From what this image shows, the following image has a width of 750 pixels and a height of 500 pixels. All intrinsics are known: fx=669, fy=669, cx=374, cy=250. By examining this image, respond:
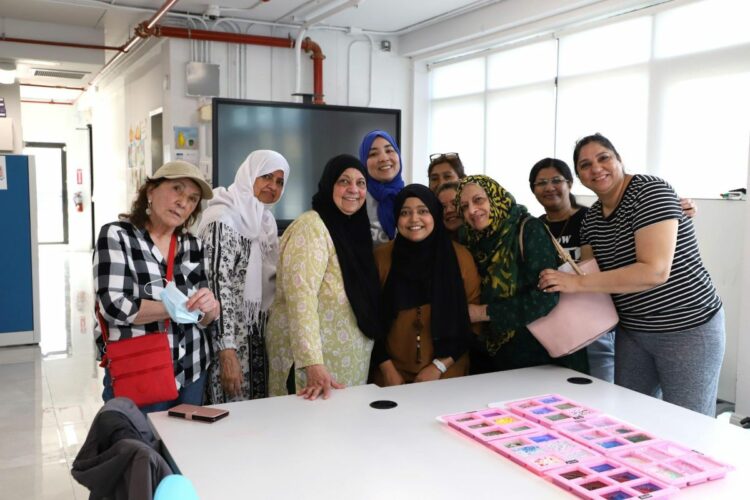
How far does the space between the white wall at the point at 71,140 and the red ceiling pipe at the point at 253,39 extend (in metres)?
8.59

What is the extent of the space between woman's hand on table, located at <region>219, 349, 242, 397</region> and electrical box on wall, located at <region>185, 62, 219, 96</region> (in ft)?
13.4

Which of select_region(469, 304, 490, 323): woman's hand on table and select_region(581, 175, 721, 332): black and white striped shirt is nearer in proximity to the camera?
select_region(581, 175, 721, 332): black and white striped shirt

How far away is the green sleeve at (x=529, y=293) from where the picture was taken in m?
2.36

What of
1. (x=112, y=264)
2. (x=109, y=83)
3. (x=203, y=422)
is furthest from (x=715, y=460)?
(x=109, y=83)

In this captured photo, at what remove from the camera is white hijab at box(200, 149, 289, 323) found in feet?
8.84

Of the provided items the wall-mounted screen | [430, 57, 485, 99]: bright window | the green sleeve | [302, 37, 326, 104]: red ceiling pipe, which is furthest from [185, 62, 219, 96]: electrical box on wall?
the green sleeve

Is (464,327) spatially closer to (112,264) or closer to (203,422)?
(203,422)

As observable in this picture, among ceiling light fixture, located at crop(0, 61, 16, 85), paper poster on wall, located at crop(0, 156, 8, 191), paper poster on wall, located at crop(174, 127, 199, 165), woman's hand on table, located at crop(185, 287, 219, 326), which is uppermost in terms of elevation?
ceiling light fixture, located at crop(0, 61, 16, 85)

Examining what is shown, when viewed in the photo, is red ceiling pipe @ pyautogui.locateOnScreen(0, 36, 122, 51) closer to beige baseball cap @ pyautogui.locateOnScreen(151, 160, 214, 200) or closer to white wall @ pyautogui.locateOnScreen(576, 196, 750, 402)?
beige baseball cap @ pyautogui.locateOnScreen(151, 160, 214, 200)

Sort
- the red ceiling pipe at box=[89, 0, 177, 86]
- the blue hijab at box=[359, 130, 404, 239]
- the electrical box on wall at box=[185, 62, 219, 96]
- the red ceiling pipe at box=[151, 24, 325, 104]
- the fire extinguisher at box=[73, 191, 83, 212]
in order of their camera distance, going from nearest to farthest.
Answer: the blue hijab at box=[359, 130, 404, 239] → the red ceiling pipe at box=[89, 0, 177, 86] → the red ceiling pipe at box=[151, 24, 325, 104] → the electrical box on wall at box=[185, 62, 219, 96] → the fire extinguisher at box=[73, 191, 83, 212]

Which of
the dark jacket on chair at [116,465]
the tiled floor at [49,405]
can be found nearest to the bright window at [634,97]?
the tiled floor at [49,405]

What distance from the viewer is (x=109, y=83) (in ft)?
32.5

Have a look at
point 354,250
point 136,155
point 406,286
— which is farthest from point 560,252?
point 136,155

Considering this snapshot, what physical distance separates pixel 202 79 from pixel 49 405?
3.11m
